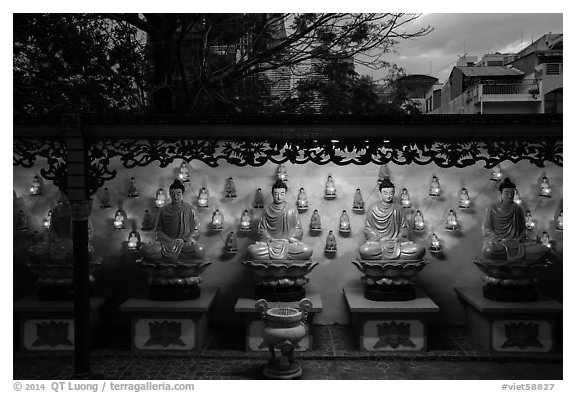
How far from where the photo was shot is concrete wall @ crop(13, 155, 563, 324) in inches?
362

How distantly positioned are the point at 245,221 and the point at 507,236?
4.10 m

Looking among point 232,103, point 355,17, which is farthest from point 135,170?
point 355,17

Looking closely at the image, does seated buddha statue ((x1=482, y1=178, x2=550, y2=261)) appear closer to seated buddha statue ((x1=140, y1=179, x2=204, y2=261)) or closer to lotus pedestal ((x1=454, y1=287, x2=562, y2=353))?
lotus pedestal ((x1=454, y1=287, x2=562, y2=353))

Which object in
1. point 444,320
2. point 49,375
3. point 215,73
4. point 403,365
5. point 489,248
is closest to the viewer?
point 49,375

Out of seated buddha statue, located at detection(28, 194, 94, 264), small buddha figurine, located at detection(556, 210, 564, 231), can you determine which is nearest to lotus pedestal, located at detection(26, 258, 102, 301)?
seated buddha statue, located at detection(28, 194, 94, 264)

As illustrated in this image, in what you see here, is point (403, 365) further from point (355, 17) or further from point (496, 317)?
point (355, 17)

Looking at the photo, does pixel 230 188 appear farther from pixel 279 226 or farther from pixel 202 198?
pixel 279 226

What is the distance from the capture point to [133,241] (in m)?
8.94

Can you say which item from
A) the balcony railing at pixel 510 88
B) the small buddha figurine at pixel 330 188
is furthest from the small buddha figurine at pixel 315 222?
the balcony railing at pixel 510 88

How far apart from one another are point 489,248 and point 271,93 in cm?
511

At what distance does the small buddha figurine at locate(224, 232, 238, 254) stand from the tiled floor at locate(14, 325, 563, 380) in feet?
5.40

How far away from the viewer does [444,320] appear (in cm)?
917

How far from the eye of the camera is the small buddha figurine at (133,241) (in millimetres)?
8930

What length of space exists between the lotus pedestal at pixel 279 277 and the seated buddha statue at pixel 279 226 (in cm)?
19
